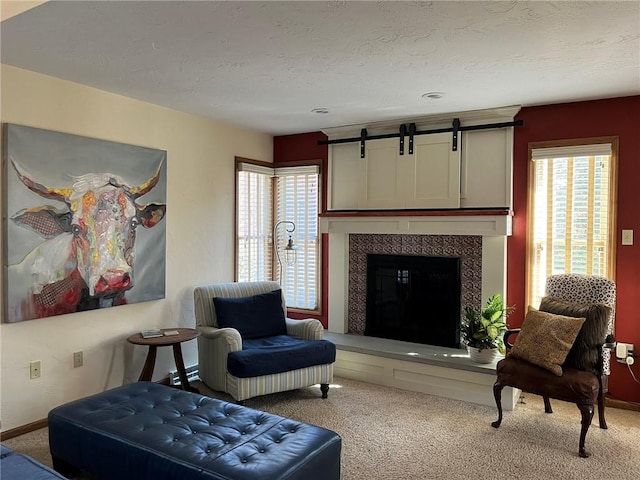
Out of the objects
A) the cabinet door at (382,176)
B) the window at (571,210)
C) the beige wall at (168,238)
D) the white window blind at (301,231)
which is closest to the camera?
the beige wall at (168,238)

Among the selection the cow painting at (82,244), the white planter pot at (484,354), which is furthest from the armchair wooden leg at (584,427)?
the cow painting at (82,244)

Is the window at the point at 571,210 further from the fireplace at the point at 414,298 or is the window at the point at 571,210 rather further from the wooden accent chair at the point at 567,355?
the fireplace at the point at 414,298

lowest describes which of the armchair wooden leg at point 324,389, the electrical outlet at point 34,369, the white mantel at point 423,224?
the armchair wooden leg at point 324,389

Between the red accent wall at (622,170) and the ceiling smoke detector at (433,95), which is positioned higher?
the ceiling smoke detector at (433,95)

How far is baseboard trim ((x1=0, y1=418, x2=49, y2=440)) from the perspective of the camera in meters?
2.94

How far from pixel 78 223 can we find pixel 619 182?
13.0 ft

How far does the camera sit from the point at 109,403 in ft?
8.50

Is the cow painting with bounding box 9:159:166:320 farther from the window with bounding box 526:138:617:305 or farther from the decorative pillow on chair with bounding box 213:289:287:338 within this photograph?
the window with bounding box 526:138:617:305

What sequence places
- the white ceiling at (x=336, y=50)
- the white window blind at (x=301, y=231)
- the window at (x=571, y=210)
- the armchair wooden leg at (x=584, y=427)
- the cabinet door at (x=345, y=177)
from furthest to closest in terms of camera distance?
the white window blind at (x=301, y=231) < the cabinet door at (x=345, y=177) < the window at (x=571, y=210) < the armchair wooden leg at (x=584, y=427) < the white ceiling at (x=336, y=50)

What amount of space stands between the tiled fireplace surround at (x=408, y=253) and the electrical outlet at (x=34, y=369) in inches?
107

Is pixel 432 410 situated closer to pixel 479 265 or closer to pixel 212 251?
pixel 479 265

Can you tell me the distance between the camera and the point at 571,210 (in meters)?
3.70

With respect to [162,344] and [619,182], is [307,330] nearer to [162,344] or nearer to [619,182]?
[162,344]

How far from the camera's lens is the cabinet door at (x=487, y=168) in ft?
12.8
